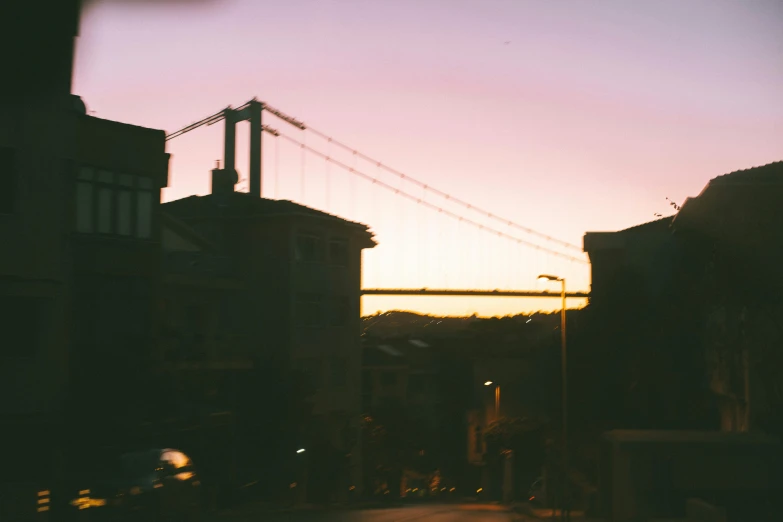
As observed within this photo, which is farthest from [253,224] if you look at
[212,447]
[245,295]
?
[212,447]

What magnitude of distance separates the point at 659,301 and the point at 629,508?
12.8m

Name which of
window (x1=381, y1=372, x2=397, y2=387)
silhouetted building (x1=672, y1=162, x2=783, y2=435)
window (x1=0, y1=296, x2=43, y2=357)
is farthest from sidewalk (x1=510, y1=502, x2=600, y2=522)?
window (x1=381, y1=372, x2=397, y2=387)

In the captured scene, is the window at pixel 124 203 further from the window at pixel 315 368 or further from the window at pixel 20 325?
the window at pixel 315 368

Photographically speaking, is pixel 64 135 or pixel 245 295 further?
pixel 245 295

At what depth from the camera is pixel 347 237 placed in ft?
172

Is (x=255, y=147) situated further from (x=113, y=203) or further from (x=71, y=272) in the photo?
(x=71, y=272)

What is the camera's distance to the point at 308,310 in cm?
4891

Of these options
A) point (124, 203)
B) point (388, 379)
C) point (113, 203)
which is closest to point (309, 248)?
point (388, 379)

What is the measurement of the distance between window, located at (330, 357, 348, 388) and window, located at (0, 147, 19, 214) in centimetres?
2926

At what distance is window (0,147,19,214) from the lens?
22.7 meters

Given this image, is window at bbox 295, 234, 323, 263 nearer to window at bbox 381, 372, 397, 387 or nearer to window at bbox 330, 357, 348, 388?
window at bbox 330, 357, 348, 388

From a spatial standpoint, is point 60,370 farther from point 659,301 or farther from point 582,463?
point 659,301

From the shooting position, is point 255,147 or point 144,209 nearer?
point 144,209

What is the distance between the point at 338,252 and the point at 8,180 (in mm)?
29754
